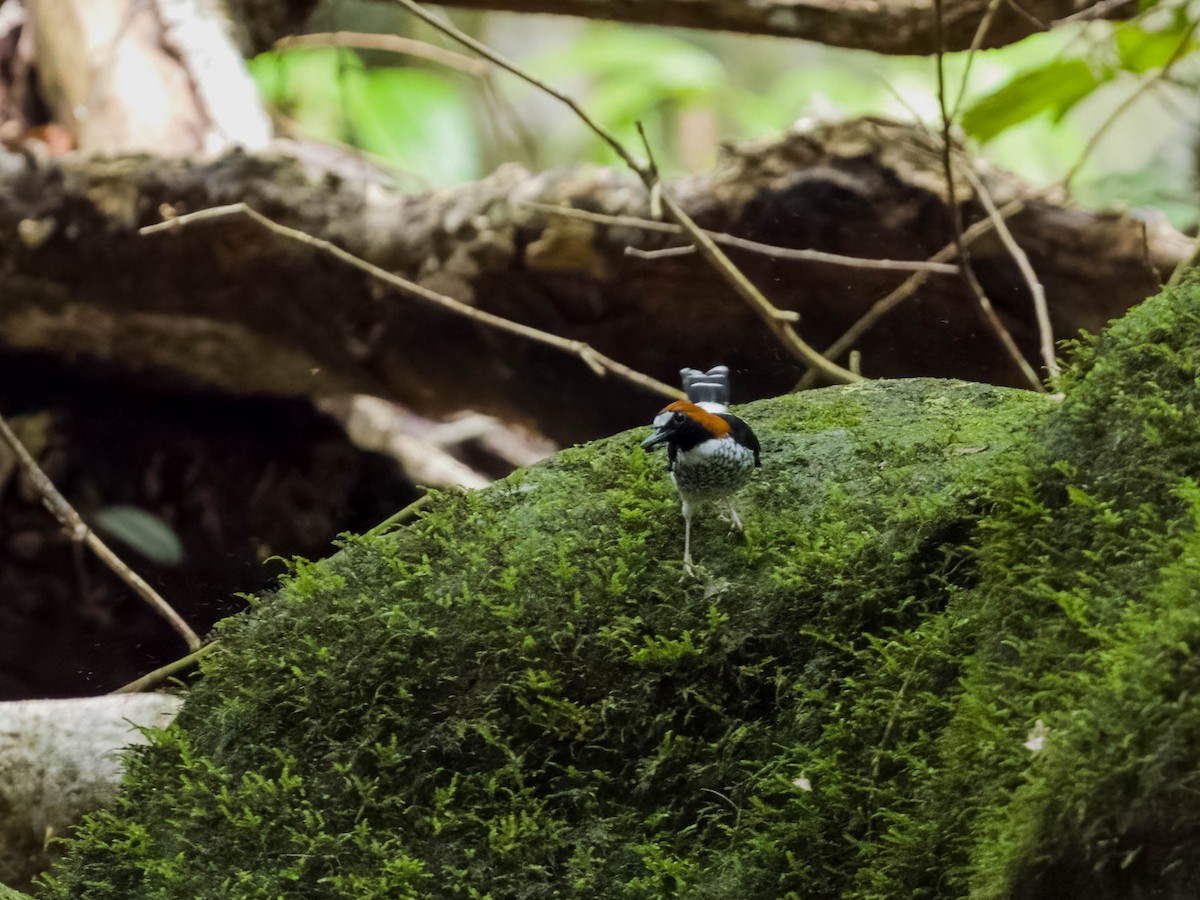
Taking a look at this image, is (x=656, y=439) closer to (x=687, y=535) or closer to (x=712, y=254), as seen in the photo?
(x=687, y=535)

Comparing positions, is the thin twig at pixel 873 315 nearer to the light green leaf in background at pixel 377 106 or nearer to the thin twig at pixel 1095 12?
the thin twig at pixel 1095 12

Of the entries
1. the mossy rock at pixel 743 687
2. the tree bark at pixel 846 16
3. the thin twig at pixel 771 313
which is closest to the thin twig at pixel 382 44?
the tree bark at pixel 846 16

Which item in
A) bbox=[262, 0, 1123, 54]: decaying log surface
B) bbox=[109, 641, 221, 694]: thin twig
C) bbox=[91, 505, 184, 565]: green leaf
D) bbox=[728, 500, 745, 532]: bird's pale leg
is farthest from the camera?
bbox=[262, 0, 1123, 54]: decaying log surface

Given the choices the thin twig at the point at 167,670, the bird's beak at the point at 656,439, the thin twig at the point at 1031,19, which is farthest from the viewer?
the thin twig at the point at 1031,19

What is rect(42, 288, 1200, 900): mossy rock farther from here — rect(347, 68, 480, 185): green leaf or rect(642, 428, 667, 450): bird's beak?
rect(347, 68, 480, 185): green leaf

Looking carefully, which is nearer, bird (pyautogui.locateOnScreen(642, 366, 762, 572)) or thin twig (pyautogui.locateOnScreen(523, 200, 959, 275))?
bird (pyautogui.locateOnScreen(642, 366, 762, 572))

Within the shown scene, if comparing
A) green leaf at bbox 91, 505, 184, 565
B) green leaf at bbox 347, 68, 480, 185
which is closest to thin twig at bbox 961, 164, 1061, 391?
green leaf at bbox 347, 68, 480, 185
